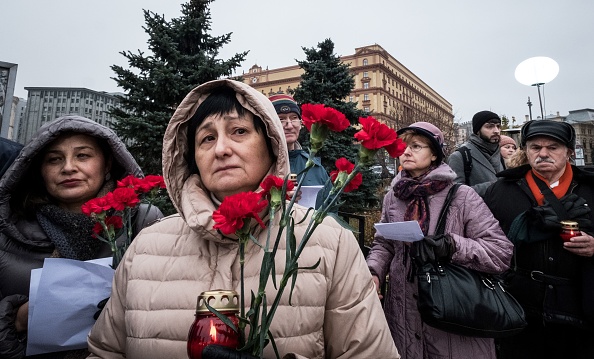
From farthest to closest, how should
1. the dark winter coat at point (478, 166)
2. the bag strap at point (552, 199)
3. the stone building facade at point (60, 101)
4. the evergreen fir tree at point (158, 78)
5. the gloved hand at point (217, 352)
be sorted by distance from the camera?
the stone building facade at point (60, 101) < the evergreen fir tree at point (158, 78) < the dark winter coat at point (478, 166) < the bag strap at point (552, 199) < the gloved hand at point (217, 352)

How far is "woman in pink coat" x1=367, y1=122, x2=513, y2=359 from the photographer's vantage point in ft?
7.17

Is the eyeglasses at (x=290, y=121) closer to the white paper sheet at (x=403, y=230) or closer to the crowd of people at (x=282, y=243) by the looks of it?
the crowd of people at (x=282, y=243)

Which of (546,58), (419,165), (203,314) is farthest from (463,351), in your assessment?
(546,58)

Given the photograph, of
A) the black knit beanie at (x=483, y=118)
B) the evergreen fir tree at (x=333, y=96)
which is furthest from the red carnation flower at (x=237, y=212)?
the evergreen fir tree at (x=333, y=96)

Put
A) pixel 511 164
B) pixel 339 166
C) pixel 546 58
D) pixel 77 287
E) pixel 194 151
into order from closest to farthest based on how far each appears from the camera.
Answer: pixel 339 166, pixel 77 287, pixel 194 151, pixel 511 164, pixel 546 58

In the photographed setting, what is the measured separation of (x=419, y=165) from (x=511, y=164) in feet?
4.02

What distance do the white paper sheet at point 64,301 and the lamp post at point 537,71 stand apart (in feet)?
28.5

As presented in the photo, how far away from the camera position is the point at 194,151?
1.61m

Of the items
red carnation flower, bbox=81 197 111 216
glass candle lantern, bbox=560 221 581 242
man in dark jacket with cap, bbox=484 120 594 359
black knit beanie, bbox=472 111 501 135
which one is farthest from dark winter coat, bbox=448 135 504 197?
red carnation flower, bbox=81 197 111 216

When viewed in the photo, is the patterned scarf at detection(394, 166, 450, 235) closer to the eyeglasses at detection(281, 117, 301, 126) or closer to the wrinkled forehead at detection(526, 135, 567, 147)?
the wrinkled forehead at detection(526, 135, 567, 147)

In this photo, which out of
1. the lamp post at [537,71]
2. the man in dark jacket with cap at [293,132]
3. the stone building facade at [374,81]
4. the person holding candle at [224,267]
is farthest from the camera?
the stone building facade at [374,81]

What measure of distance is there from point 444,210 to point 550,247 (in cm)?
86

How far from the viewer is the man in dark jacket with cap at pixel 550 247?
2.33 meters

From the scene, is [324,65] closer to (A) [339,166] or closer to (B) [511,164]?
(B) [511,164]
